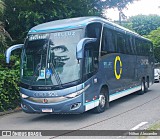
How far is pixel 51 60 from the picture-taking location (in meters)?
9.61

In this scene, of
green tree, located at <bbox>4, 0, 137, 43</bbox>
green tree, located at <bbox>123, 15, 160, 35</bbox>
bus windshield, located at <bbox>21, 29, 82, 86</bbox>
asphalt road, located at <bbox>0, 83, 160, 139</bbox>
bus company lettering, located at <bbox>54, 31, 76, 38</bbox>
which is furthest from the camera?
green tree, located at <bbox>123, 15, 160, 35</bbox>

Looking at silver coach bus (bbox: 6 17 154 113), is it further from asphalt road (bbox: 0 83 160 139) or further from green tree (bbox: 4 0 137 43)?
green tree (bbox: 4 0 137 43)

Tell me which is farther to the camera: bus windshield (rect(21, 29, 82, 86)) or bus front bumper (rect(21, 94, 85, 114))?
bus windshield (rect(21, 29, 82, 86))

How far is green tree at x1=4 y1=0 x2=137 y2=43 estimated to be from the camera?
16.3 metres

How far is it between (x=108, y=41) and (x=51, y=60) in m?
3.15

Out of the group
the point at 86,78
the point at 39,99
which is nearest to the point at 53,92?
the point at 39,99

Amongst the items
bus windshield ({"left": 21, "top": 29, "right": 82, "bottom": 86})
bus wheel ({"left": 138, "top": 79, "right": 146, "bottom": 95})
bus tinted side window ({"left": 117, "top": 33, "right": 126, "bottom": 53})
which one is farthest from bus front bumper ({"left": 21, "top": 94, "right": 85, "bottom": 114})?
bus wheel ({"left": 138, "top": 79, "right": 146, "bottom": 95})

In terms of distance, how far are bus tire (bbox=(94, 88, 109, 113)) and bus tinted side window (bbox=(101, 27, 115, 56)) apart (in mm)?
1512

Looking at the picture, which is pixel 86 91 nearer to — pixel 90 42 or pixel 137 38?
pixel 90 42

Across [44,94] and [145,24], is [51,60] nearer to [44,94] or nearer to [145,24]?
[44,94]

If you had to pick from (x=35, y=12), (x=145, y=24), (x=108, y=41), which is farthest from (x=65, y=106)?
(x=145, y=24)

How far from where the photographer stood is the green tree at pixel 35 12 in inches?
640

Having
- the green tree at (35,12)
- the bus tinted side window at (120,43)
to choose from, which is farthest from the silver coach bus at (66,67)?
the green tree at (35,12)

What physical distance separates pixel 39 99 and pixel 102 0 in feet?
39.9
